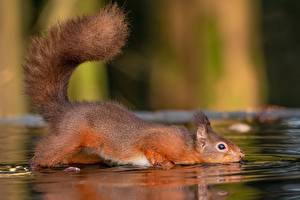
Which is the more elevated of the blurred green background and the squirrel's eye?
the blurred green background

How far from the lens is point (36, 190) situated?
550 centimetres

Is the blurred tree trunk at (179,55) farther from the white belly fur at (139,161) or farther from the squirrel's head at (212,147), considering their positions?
the white belly fur at (139,161)

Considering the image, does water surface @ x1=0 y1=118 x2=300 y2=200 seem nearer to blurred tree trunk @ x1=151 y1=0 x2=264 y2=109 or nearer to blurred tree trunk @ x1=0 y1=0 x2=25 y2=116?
blurred tree trunk @ x1=0 y1=0 x2=25 y2=116

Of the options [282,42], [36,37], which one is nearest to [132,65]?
[282,42]

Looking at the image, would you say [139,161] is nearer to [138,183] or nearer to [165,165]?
[165,165]

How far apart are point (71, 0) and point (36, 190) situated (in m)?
8.11

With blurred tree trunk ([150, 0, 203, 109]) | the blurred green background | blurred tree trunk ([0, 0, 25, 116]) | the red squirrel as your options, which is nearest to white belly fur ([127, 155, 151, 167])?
the red squirrel

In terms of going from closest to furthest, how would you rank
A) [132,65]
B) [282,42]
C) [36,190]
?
[36,190] → [132,65] → [282,42]

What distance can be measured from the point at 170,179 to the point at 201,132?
143 cm

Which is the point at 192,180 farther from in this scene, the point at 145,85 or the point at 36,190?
the point at 145,85

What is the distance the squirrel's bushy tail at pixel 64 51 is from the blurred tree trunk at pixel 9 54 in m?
5.41

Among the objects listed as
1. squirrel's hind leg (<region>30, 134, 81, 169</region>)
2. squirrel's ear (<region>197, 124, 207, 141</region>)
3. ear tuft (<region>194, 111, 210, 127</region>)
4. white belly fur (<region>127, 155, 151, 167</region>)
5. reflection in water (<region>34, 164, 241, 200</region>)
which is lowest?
reflection in water (<region>34, 164, 241, 200</region>)

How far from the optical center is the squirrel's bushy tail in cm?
732

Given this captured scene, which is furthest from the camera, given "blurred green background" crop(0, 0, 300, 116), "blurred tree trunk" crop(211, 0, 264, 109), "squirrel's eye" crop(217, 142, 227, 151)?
"blurred tree trunk" crop(211, 0, 264, 109)
